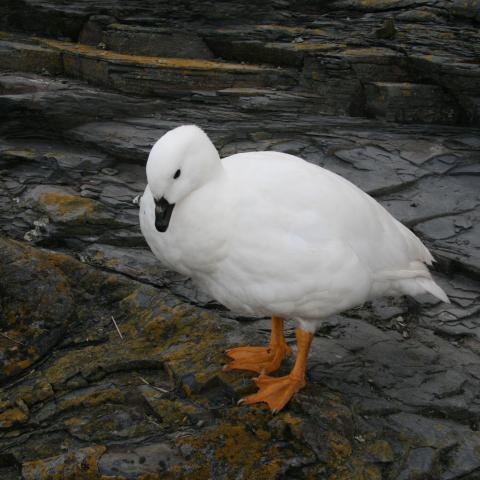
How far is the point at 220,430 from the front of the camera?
12.1 ft

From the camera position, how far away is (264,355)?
444cm

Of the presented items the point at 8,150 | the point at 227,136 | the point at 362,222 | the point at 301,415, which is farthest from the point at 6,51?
the point at 301,415

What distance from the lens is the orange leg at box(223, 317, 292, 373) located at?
4289 mm

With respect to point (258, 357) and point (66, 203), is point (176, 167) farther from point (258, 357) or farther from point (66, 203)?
point (66, 203)

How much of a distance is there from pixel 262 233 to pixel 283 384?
101 centimetres

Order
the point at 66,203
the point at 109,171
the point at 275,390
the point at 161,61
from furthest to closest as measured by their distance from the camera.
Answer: the point at 161,61 < the point at 109,171 < the point at 66,203 < the point at 275,390

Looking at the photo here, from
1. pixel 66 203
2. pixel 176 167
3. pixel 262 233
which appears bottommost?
pixel 66 203

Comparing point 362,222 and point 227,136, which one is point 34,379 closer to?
point 362,222

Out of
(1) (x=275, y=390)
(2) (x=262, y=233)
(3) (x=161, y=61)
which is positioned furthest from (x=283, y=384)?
(3) (x=161, y=61)

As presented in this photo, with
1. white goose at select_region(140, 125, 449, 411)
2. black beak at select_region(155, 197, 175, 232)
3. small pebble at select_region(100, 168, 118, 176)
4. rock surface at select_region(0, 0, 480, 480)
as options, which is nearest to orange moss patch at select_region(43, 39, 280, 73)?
rock surface at select_region(0, 0, 480, 480)

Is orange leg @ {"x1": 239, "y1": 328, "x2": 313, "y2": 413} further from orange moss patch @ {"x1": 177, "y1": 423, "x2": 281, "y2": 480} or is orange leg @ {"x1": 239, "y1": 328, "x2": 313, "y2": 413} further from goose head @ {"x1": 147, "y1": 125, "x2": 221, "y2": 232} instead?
goose head @ {"x1": 147, "y1": 125, "x2": 221, "y2": 232}

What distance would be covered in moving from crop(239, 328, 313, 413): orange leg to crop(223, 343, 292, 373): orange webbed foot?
150mm

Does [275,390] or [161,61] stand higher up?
[161,61]

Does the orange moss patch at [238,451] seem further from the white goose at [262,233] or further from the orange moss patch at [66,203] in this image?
the orange moss patch at [66,203]
